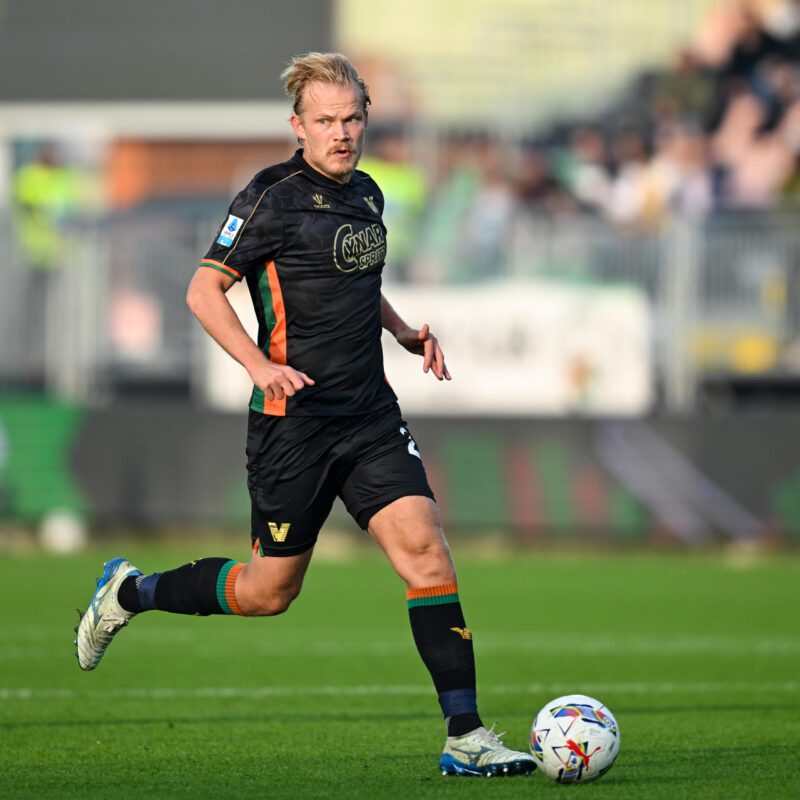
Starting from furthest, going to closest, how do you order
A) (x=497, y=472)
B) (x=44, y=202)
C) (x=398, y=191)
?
(x=44, y=202) < (x=398, y=191) < (x=497, y=472)

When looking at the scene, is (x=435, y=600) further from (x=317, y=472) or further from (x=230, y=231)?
(x=230, y=231)

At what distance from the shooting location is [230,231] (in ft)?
18.0

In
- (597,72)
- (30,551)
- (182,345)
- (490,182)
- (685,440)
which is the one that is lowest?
(30,551)

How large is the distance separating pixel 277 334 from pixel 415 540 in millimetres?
880

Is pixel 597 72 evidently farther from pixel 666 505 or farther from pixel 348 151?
pixel 348 151

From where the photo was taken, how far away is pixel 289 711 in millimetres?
6969

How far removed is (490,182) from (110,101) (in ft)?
24.5

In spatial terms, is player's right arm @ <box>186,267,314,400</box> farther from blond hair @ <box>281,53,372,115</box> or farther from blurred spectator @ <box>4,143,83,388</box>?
blurred spectator @ <box>4,143,83,388</box>

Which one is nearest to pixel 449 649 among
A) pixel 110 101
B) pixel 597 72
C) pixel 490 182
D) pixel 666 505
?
pixel 666 505

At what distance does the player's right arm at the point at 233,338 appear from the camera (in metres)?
5.21

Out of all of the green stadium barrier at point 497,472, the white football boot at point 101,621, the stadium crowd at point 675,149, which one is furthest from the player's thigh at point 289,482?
the stadium crowd at point 675,149

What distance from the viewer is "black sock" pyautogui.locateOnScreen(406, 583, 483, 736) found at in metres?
5.43

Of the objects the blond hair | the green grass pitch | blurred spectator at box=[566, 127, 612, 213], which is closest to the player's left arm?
the blond hair

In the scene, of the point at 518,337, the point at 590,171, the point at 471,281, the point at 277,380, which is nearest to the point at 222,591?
the point at 277,380
